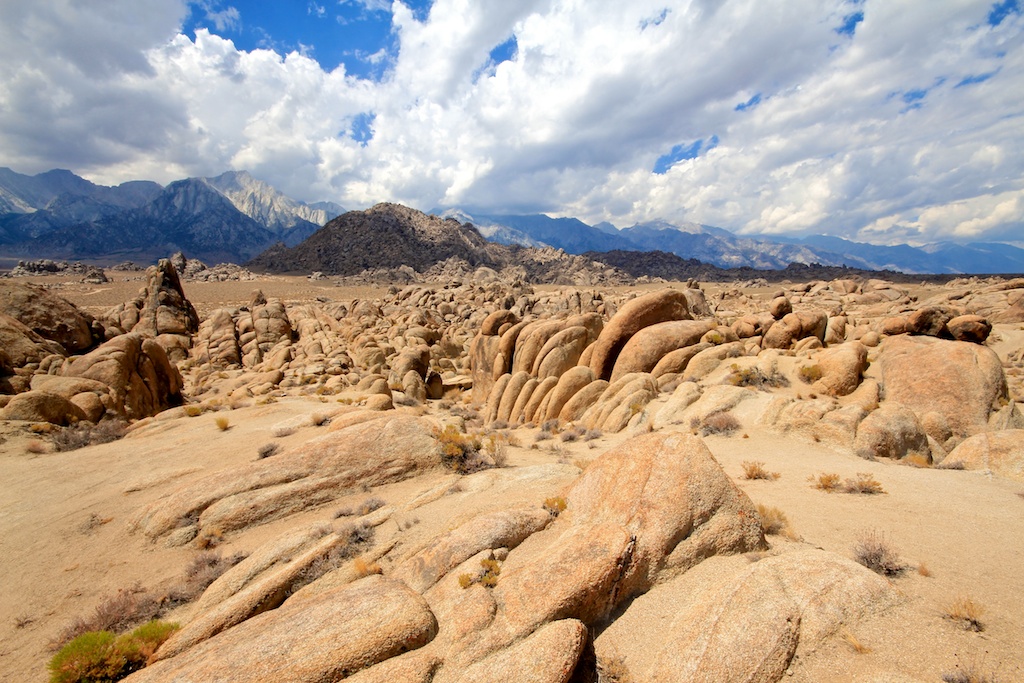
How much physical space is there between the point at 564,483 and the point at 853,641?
5737 millimetres

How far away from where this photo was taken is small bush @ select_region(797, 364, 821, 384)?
17562 mm

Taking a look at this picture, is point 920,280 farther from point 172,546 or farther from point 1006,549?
point 172,546

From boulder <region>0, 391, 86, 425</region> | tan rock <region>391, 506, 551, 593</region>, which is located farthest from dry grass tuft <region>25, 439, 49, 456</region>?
tan rock <region>391, 506, 551, 593</region>

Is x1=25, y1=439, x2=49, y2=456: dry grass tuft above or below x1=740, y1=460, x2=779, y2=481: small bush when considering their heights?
below

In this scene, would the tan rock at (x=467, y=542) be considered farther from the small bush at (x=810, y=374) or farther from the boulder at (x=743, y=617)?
the small bush at (x=810, y=374)

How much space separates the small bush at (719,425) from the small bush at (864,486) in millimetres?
4763

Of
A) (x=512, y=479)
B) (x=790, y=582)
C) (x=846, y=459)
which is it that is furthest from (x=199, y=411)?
(x=846, y=459)

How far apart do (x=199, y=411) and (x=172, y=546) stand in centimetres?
1332

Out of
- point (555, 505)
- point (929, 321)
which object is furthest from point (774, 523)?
point (929, 321)

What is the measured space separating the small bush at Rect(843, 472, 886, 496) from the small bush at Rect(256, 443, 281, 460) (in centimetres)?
1536

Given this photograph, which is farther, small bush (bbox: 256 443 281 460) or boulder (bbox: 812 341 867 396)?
boulder (bbox: 812 341 867 396)

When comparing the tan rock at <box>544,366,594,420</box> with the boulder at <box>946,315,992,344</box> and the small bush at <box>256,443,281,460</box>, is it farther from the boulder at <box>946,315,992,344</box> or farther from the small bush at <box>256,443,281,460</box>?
the boulder at <box>946,315,992,344</box>

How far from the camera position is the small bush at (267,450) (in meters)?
13.5

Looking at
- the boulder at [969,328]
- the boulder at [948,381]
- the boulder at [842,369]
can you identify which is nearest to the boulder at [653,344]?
the boulder at [842,369]
